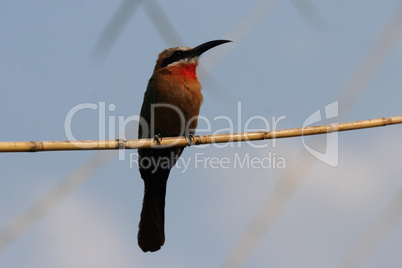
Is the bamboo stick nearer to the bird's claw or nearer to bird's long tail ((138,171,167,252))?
the bird's claw

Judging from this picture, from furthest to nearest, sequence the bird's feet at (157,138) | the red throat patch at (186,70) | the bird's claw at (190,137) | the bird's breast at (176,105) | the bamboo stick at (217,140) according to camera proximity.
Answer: the red throat patch at (186,70)
the bird's breast at (176,105)
the bird's claw at (190,137)
the bird's feet at (157,138)
the bamboo stick at (217,140)

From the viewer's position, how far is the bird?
640 centimetres

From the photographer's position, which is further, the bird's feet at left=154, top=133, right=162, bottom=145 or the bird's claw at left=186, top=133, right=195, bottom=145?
the bird's claw at left=186, top=133, right=195, bottom=145

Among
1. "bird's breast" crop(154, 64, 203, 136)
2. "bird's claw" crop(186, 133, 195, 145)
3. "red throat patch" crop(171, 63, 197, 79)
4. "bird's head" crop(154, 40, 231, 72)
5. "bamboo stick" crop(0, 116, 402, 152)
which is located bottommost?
"bamboo stick" crop(0, 116, 402, 152)

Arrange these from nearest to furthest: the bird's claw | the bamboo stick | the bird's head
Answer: the bamboo stick
the bird's claw
the bird's head

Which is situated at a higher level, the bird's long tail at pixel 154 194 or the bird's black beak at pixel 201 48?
the bird's black beak at pixel 201 48

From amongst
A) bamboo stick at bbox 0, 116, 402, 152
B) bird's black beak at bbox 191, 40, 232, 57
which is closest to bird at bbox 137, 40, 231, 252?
bird's black beak at bbox 191, 40, 232, 57

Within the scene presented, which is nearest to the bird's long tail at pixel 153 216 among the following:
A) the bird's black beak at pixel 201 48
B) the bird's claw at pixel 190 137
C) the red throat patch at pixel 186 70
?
the bird's claw at pixel 190 137

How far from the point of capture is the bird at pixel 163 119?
21.0ft

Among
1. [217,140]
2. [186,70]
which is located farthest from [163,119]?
[217,140]

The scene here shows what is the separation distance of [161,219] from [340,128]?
3.88 metres

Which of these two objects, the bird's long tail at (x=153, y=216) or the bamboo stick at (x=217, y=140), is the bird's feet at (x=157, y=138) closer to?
the bird's long tail at (x=153, y=216)

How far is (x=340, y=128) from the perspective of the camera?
10.8 ft

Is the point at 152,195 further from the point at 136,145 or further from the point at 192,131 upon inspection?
the point at 136,145
